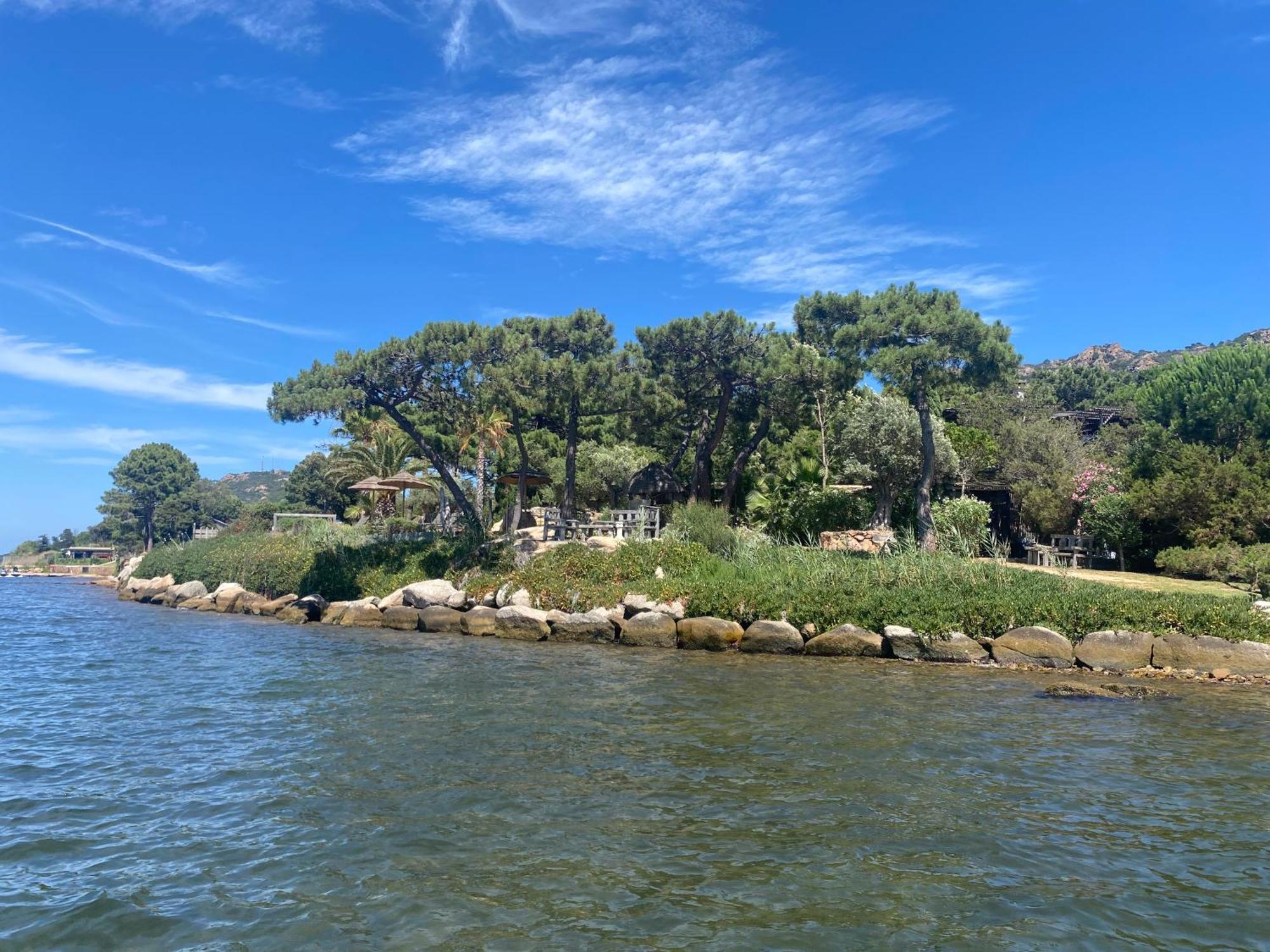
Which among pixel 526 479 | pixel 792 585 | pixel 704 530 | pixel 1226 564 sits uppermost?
pixel 526 479

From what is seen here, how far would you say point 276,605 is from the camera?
98.1ft

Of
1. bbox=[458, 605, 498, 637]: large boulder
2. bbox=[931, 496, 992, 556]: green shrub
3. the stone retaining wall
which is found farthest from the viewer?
bbox=[931, 496, 992, 556]: green shrub

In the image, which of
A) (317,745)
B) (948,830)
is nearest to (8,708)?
(317,745)

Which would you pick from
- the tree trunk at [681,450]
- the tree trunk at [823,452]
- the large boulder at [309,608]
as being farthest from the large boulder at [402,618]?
the tree trunk at [823,452]

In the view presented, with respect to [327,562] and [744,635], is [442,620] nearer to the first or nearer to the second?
[327,562]

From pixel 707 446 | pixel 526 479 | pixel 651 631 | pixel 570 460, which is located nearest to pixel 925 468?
pixel 707 446

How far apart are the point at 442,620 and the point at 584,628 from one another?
540cm

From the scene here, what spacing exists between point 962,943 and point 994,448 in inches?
1364

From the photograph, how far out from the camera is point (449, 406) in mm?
33156

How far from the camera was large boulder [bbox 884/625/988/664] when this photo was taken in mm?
17609

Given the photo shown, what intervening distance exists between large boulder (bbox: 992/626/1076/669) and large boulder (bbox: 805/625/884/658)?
2.57m

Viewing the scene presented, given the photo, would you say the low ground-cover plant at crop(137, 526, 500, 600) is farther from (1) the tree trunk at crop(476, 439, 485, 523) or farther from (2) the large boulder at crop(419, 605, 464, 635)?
(1) the tree trunk at crop(476, 439, 485, 523)

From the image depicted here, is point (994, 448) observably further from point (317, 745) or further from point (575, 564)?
point (317, 745)

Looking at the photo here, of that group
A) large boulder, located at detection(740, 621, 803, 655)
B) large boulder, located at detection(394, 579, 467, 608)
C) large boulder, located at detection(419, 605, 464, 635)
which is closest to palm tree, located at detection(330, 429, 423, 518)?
large boulder, located at detection(394, 579, 467, 608)
